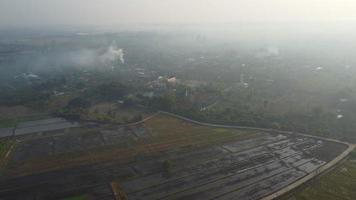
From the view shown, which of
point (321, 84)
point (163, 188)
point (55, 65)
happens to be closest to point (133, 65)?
point (55, 65)

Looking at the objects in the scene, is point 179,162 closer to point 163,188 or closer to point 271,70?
point 163,188

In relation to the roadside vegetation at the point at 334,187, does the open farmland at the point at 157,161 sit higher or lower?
lower

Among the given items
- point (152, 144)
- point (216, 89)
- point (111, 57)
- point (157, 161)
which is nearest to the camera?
point (157, 161)

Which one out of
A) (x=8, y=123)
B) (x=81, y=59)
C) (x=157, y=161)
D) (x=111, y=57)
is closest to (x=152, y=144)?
(x=157, y=161)

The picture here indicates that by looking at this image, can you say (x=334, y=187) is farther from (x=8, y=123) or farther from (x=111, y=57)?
(x=111, y=57)

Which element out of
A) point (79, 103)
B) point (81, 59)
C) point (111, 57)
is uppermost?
point (79, 103)

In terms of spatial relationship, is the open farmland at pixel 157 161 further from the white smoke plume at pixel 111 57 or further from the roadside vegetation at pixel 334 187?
the white smoke plume at pixel 111 57

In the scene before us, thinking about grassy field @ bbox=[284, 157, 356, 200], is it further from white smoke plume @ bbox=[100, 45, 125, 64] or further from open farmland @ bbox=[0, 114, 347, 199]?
white smoke plume @ bbox=[100, 45, 125, 64]

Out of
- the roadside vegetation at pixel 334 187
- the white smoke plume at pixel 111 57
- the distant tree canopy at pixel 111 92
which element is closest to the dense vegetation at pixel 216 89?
the distant tree canopy at pixel 111 92
